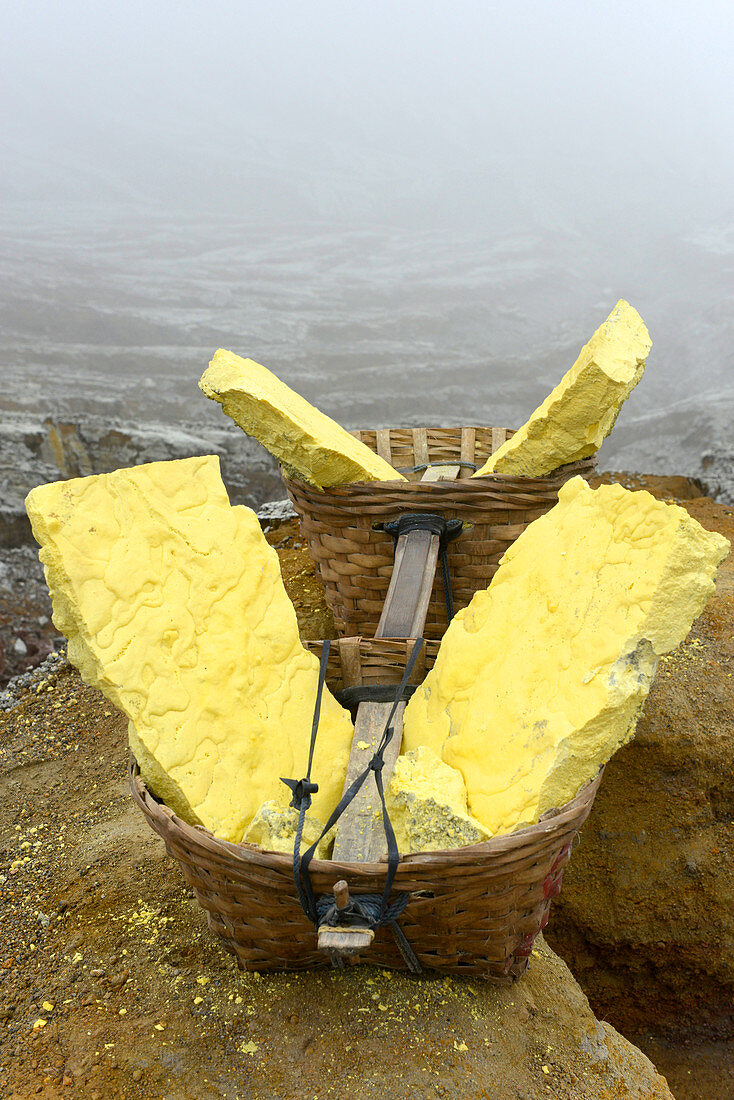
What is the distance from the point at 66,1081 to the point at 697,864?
1.53 m

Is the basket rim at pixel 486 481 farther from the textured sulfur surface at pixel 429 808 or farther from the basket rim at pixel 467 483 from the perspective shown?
the textured sulfur surface at pixel 429 808

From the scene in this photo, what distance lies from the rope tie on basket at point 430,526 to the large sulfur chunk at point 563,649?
403 mm

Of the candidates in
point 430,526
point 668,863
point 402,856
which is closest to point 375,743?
point 402,856

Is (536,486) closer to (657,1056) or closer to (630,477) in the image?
(657,1056)

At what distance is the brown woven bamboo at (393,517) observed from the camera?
5.85 feet

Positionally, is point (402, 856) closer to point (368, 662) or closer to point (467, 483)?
point (368, 662)

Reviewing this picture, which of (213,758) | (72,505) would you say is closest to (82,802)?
(213,758)

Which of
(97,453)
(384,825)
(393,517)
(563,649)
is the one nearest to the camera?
(384,825)

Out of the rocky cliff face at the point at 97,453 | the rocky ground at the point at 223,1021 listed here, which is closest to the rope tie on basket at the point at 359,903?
the rocky ground at the point at 223,1021

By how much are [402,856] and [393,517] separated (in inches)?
39.0

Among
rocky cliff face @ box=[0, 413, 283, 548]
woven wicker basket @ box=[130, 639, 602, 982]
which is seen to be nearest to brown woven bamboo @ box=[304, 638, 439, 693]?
woven wicker basket @ box=[130, 639, 602, 982]

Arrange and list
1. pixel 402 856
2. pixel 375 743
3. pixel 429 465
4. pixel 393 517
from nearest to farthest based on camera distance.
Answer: pixel 402 856 → pixel 375 743 → pixel 393 517 → pixel 429 465

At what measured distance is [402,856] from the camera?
3.07ft

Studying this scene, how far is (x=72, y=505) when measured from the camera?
1.16 meters
